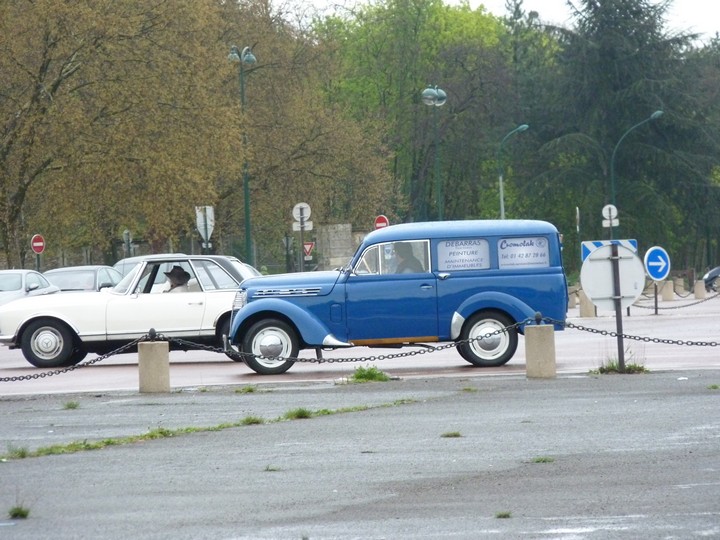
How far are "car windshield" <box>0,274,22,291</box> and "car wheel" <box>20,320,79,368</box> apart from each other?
13.2 metres

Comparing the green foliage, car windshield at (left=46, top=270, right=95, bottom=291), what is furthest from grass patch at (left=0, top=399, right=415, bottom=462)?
the green foliage

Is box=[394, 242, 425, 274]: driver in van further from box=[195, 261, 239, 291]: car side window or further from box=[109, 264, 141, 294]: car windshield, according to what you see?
box=[109, 264, 141, 294]: car windshield

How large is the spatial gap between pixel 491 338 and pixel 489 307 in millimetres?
408

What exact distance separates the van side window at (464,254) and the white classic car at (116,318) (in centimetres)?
466

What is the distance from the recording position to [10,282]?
3806 cm

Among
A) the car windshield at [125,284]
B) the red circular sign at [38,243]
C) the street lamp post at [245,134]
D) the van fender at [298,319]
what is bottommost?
the van fender at [298,319]

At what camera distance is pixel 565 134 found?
75562 mm

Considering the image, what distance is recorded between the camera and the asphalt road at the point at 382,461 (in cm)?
844

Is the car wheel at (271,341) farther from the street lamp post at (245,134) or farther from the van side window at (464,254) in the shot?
the street lamp post at (245,134)

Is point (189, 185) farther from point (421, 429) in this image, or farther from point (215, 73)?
point (421, 429)

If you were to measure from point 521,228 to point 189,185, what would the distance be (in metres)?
28.5

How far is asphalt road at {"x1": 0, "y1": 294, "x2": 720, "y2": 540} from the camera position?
27.7 feet

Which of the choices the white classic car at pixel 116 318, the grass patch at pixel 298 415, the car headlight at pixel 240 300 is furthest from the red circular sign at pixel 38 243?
the grass patch at pixel 298 415

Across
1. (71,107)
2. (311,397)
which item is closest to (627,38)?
(71,107)
